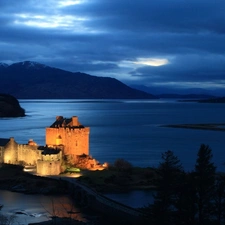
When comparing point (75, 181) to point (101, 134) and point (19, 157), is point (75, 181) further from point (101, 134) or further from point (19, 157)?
point (101, 134)

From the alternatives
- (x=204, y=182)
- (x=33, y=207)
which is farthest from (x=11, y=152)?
(x=204, y=182)

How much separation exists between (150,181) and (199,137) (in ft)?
173

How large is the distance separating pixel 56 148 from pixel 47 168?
3587 millimetres

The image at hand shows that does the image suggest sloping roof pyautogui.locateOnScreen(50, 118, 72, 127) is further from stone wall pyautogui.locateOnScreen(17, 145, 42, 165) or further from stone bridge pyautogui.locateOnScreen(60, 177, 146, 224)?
stone bridge pyautogui.locateOnScreen(60, 177, 146, 224)

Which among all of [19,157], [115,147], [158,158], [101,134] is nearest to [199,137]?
[101,134]

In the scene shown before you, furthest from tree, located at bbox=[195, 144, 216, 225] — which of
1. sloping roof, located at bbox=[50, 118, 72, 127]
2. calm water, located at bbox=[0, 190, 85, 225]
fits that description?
sloping roof, located at bbox=[50, 118, 72, 127]

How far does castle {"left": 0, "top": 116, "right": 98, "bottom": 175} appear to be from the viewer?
4494cm

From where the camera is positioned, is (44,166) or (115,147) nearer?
(44,166)

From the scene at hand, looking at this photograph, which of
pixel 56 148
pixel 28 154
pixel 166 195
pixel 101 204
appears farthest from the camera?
pixel 28 154

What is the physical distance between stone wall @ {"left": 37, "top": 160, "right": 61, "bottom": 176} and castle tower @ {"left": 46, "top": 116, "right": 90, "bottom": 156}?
412 centimetres

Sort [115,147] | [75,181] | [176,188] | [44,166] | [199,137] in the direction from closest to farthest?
[176,188], [75,181], [44,166], [115,147], [199,137]

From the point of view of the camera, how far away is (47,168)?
42.7m

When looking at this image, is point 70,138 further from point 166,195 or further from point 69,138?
point 166,195

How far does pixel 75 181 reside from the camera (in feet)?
132
